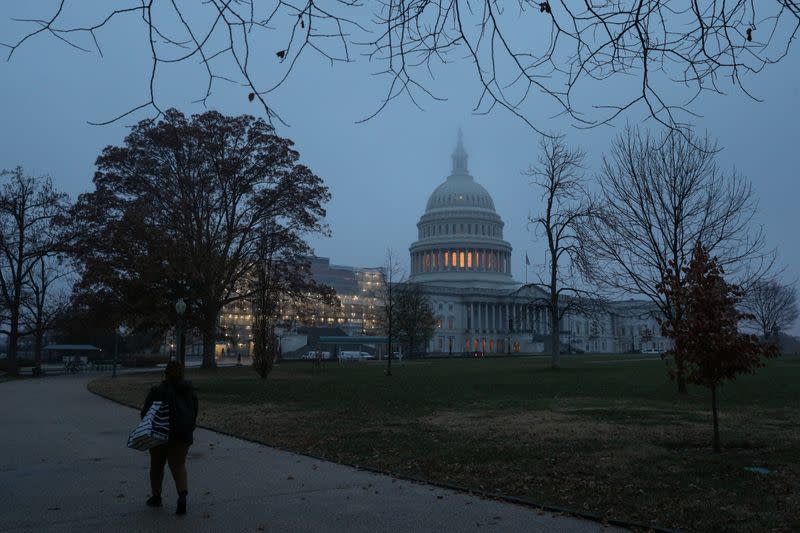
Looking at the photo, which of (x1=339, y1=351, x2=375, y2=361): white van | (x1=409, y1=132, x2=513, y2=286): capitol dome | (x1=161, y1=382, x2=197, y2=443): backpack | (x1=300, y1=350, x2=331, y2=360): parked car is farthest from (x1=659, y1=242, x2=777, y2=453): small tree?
(x1=409, y1=132, x2=513, y2=286): capitol dome

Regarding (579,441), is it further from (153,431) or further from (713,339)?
(153,431)

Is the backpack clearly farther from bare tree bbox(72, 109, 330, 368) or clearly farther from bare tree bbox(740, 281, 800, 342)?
bare tree bbox(740, 281, 800, 342)

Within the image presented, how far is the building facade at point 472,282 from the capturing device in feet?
492


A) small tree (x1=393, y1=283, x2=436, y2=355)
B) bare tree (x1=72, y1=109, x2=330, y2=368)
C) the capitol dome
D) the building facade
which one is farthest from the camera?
the capitol dome

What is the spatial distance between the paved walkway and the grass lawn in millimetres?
942

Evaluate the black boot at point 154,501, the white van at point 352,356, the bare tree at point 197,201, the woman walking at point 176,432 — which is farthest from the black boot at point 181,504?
the white van at point 352,356

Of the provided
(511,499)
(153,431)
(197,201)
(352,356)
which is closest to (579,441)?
(511,499)

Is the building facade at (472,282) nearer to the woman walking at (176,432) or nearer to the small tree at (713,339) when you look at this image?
the small tree at (713,339)

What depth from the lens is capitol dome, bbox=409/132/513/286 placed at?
155 metres

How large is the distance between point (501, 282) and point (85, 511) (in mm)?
152040

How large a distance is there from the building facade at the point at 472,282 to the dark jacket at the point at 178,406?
447 ft

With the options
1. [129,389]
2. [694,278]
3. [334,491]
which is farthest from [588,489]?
[129,389]

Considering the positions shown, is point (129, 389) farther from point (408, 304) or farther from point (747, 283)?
point (408, 304)

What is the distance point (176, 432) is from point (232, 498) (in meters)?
1.36
